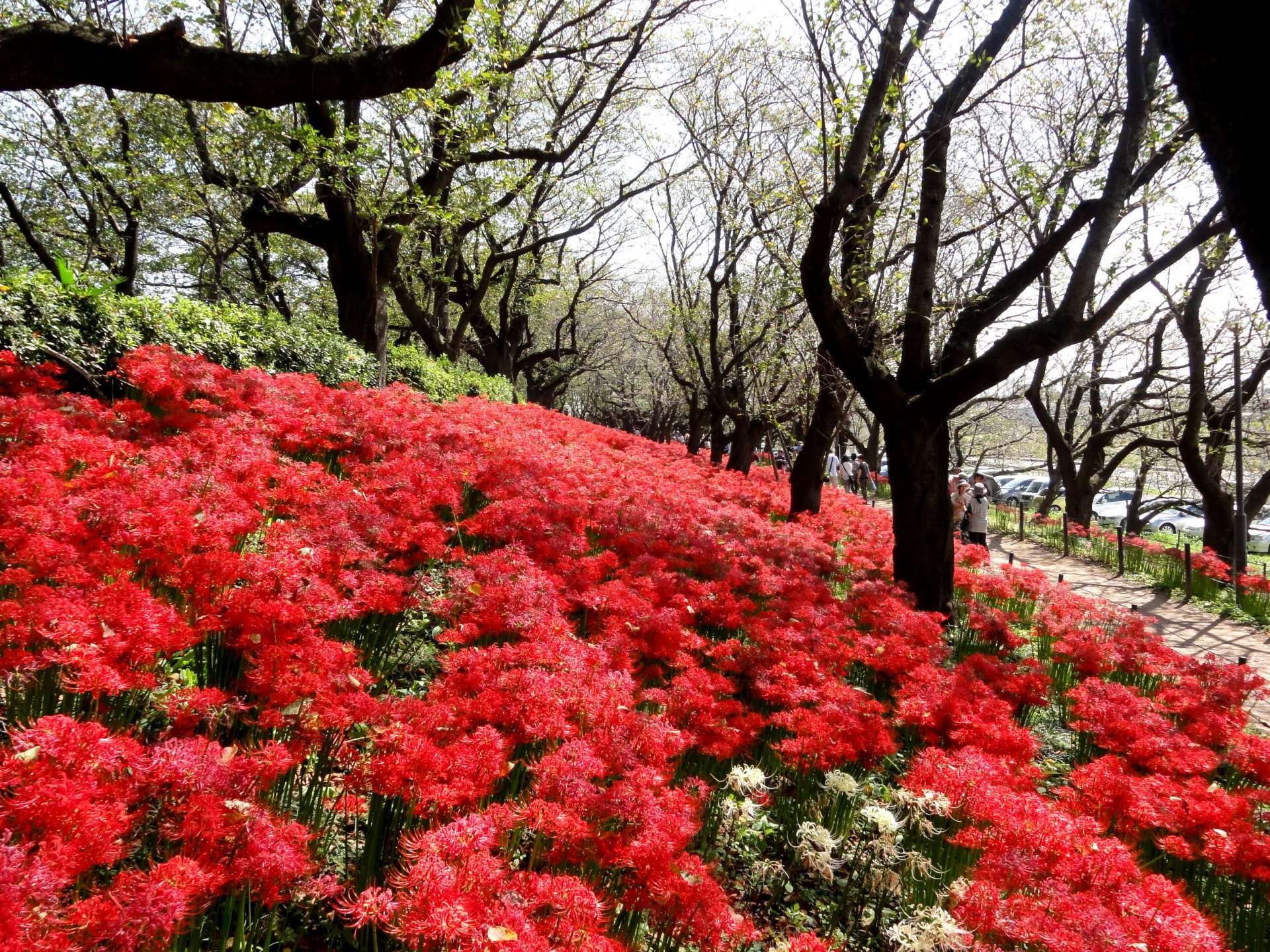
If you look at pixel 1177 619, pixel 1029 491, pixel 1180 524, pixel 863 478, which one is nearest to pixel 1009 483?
pixel 1029 491

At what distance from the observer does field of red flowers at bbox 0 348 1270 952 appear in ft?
5.58

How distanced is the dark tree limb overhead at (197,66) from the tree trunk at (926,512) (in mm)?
5674

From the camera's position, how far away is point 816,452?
34.4 feet

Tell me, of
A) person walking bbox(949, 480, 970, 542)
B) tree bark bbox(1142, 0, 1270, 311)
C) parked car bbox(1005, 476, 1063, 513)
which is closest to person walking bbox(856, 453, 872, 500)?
person walking bbox(949, 480, 970, 542)

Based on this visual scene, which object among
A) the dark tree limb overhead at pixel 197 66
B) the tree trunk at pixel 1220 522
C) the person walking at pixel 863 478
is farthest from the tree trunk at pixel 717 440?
the dark tree limb overhead at pixel 197 66

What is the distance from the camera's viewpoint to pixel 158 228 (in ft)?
58.5

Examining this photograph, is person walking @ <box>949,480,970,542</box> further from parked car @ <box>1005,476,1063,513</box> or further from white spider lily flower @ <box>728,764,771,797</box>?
parked car @ <box>1005,476,1063,513</box>

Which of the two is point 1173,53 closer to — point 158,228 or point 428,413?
point 428,413

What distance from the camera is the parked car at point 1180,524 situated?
89.8 feet

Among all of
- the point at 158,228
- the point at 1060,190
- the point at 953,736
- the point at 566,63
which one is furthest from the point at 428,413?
the point at 158,228

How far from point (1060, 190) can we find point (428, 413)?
744cm

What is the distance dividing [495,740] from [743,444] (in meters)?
13.4

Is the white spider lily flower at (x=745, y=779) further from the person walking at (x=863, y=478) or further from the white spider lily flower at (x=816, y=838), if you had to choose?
the person walking at (x=863, y=478)

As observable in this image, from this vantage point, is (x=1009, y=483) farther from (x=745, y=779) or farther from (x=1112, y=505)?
(x=745, y=779)
